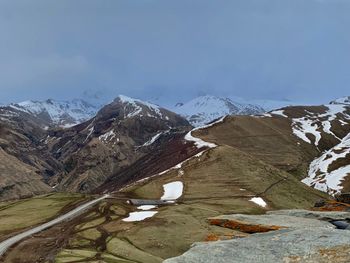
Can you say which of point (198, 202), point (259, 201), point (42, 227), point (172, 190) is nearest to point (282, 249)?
point (42, 227)

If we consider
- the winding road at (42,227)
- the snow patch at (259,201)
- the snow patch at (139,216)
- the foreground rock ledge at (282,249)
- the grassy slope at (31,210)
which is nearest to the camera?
the foreground rock ledge at (282,249)

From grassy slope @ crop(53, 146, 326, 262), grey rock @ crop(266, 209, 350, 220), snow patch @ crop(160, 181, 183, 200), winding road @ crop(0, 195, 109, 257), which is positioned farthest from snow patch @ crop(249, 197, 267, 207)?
grey rock @ crop(266, 209, 350, 220)

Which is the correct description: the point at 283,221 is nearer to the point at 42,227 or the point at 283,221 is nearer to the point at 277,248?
the point at 277,248

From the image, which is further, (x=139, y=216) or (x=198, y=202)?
(x=198, y=202)

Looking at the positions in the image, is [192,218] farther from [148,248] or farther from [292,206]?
[292,206]

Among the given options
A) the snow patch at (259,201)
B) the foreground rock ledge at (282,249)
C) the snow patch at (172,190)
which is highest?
the snow patch at (172,190)

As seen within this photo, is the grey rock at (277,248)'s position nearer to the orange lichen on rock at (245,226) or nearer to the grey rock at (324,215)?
the orange lichen on rock at (245,226)

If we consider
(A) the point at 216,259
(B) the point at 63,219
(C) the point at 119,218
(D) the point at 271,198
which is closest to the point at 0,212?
(B) the point at 63,219

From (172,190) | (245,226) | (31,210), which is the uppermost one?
(172,190)

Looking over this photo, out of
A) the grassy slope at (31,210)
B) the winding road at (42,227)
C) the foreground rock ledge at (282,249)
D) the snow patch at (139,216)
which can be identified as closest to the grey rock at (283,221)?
the foreground rock ledge at (282,249)

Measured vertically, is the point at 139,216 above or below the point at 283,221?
above

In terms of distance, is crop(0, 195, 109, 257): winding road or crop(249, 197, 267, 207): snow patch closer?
crop(0, 195, 109, 257): winding road

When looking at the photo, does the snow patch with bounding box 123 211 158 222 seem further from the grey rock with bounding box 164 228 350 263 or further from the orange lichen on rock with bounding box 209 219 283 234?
the grey rock with bounding box 164 228 350 263

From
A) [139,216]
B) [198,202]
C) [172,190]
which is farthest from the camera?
[172,190]
